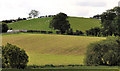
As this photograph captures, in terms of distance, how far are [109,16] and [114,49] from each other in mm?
80406

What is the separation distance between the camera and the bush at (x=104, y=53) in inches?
1275

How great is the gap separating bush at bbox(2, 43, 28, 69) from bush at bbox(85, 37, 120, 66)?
10.5m

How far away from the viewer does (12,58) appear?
25.0 m

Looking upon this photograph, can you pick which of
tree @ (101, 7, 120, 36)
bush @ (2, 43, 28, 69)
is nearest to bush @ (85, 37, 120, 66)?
bush @ (2, 43, 28, 69)

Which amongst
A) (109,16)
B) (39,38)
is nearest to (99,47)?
(39,38)

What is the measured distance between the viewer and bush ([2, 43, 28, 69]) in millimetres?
24906

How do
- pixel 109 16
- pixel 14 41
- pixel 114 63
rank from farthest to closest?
pixel 109 16 < pixel 14 41 < pixel 114 63

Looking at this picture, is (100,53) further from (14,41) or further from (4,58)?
(14,41)

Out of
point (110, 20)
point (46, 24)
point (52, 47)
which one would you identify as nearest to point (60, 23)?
point (110, 20)

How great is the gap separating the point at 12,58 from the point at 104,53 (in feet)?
42.5

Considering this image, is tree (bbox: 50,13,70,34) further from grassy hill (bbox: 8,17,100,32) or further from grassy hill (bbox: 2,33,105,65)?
grassy hill (bbox: 8,17,100,32)

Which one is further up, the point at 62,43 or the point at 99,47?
the point at 99,47

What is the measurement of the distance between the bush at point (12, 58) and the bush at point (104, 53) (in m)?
10.5

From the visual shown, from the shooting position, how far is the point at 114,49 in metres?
33.2
